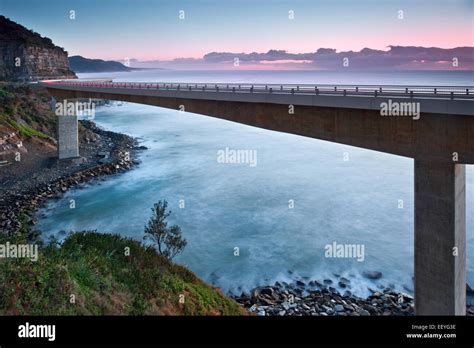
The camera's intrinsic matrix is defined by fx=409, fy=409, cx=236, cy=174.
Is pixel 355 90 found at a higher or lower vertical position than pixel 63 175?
higher

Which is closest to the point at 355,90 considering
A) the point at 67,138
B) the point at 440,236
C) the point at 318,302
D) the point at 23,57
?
the point at 440,236

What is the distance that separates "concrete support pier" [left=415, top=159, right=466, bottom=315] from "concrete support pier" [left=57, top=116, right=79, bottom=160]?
139 ft

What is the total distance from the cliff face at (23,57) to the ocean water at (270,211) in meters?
53.9

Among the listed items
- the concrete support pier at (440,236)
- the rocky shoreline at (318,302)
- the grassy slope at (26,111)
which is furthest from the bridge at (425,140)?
the grassy slope at (26,111)

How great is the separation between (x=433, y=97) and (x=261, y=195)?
22.6 m

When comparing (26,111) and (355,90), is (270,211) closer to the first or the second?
(355,90)

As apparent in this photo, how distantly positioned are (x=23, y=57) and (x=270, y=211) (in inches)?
3299

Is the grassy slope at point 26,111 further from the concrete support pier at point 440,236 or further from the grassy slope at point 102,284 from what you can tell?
the concrete support pier at point 440,236

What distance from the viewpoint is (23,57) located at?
3639 inches

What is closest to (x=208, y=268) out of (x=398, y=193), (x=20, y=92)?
(x=398, y=193)

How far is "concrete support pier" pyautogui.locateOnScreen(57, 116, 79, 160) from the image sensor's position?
1884 inches

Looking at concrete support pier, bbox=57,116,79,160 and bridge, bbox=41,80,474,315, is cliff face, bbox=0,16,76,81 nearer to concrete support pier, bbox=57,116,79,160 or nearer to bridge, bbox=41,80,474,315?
concrete support pier, bbox=57,116,79,160

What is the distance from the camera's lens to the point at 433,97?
1512 cm

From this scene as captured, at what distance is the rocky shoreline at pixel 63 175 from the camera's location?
2989 centimetres
